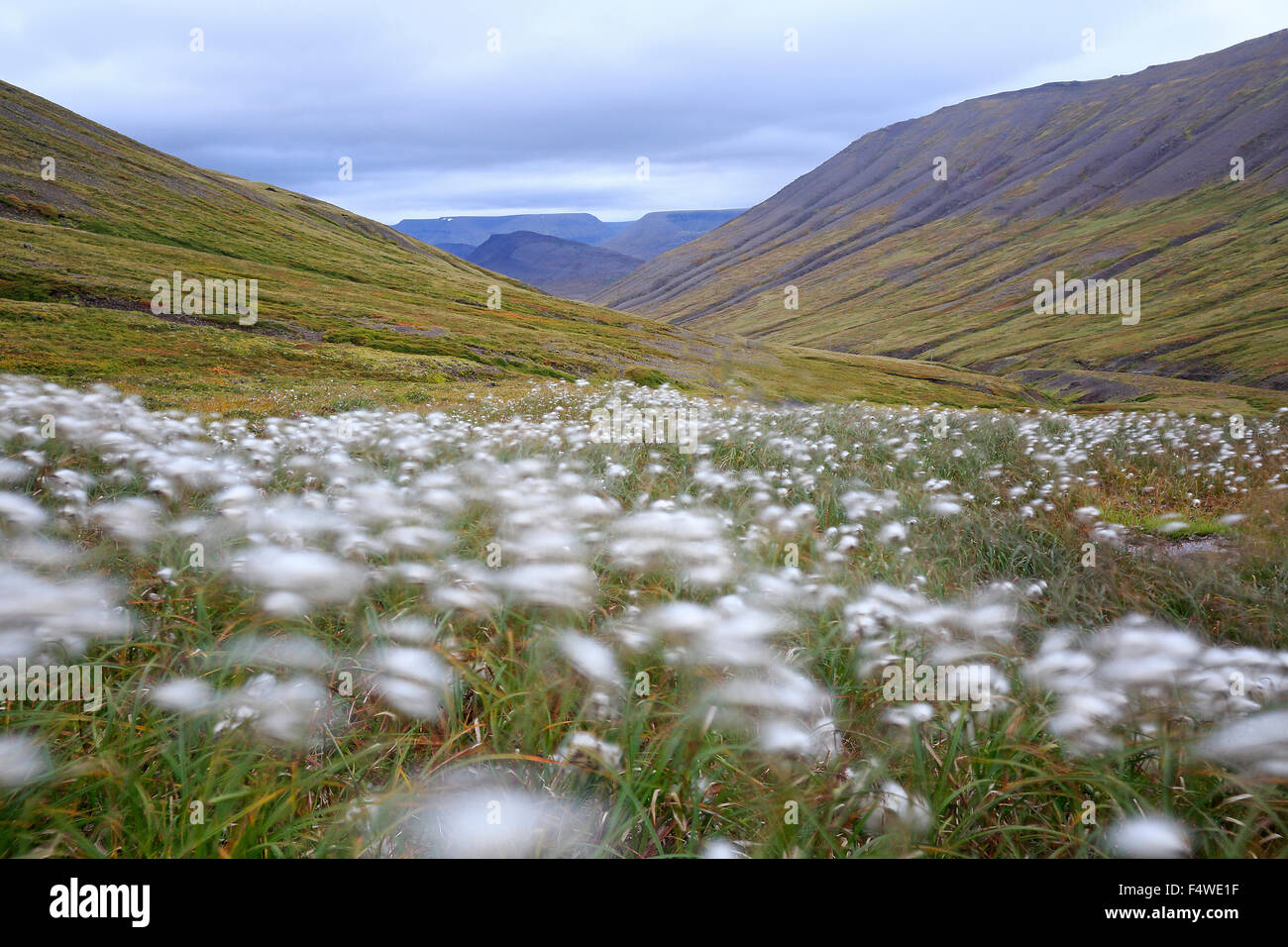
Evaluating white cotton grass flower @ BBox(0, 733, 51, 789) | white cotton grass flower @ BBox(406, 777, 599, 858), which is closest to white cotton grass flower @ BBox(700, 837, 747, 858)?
white cotton grass flower @ BBox(406, 777, 599, 858)

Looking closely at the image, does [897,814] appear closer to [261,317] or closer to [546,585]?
[546,585]

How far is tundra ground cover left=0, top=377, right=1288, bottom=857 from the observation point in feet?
7.44

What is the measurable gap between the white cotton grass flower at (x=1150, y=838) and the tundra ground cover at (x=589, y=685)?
0.05 ft

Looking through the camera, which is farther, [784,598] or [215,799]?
[784,598]

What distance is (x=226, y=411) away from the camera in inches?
644

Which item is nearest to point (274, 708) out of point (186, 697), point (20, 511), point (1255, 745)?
point (186, 697)

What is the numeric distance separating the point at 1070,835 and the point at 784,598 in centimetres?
170

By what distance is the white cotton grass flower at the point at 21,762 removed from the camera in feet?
6.89

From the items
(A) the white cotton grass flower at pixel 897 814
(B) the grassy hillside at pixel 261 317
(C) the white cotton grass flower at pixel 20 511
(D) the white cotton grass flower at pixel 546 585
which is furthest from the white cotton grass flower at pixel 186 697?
(B) the grassy hillside at pixel 261 317

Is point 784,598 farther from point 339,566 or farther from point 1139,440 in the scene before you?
point 1139,440

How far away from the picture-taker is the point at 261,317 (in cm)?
4684

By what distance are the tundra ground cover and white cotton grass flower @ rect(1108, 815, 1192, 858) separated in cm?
1

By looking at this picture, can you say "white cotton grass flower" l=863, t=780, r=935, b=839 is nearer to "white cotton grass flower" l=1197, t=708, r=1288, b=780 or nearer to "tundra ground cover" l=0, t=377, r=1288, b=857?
"tundra ground cover" l=0, t=377, r=1288, b=857

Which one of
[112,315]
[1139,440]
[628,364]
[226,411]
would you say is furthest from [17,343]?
[1139,440]
